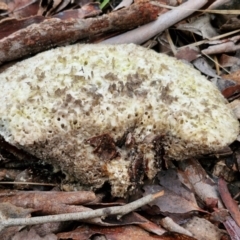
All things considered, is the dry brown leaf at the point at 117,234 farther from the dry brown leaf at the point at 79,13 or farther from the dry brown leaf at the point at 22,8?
the dry brown leaf at the point at 22,8

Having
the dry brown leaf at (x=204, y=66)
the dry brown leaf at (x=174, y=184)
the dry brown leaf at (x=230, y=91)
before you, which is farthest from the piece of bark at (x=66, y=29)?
the dry brown leaf at (x=174, y=184)

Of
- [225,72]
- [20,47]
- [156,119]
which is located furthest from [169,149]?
[20,47]

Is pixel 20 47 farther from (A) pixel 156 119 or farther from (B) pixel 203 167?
(B) pixel 203 167

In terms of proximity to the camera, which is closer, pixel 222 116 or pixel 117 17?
pixel 222 116

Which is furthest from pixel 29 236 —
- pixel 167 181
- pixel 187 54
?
pixel 187 54

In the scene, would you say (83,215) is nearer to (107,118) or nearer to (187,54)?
(107,118)

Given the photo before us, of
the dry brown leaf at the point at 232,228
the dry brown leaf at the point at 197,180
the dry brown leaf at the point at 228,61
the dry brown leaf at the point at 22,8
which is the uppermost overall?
the dry brown leaf at the point at 22,8

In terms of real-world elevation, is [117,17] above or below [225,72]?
above
